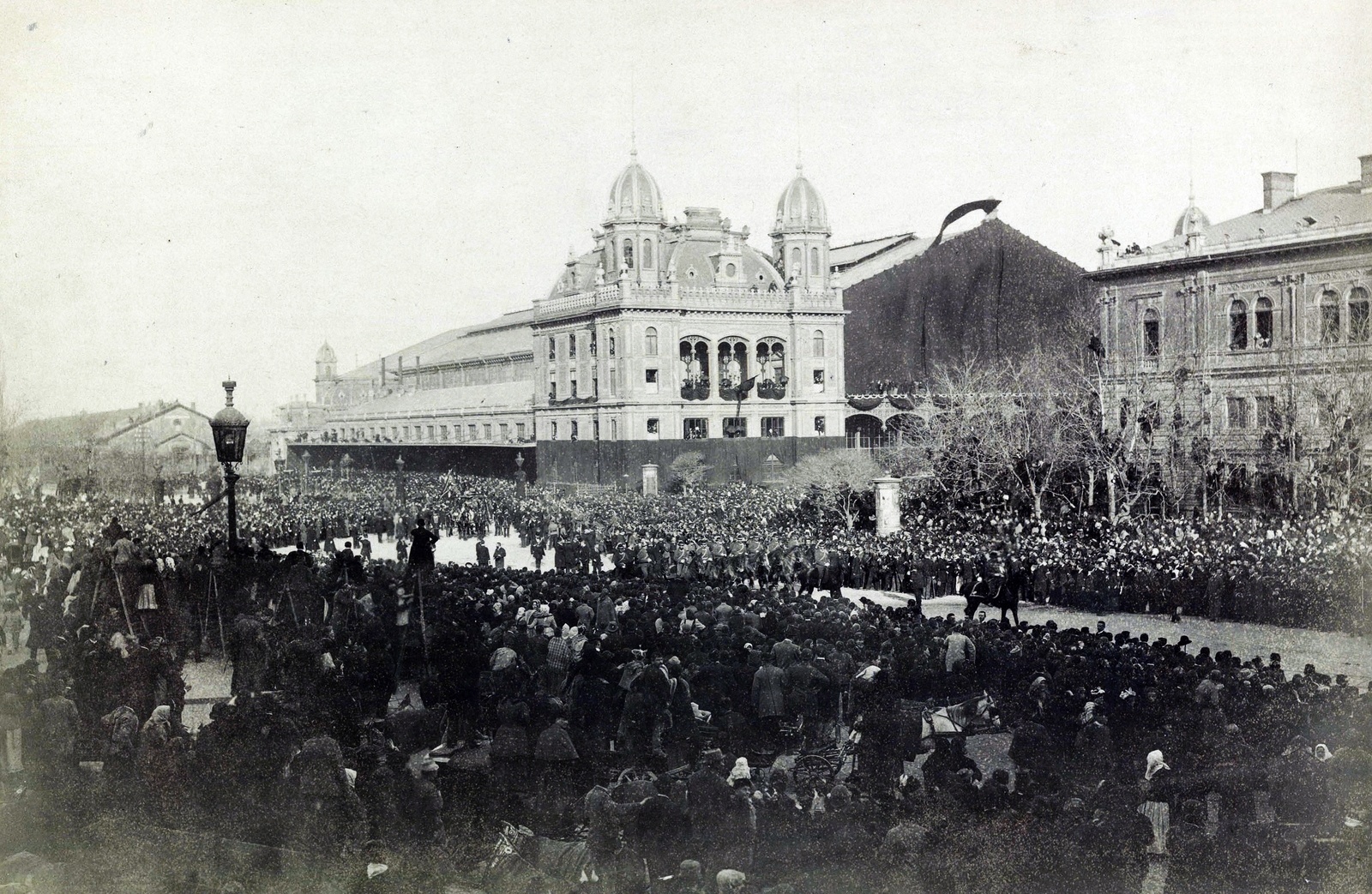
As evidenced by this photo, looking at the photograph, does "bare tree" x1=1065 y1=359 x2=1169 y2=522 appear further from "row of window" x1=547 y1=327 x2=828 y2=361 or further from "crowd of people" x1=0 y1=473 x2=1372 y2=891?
"row of window" x1=547 y1=327 x2=828 y2=361

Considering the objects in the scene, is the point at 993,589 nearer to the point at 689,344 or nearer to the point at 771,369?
the point at 771,369

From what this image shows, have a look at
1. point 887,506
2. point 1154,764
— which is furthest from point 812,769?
point 887,506

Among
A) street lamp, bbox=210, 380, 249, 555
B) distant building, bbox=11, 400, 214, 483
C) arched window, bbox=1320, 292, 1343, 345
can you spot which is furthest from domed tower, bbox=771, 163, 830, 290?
street lamp, bbox=210, 380, 249, 555

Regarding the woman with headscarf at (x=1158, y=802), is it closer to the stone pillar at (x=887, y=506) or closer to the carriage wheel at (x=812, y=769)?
the carriage wheel at (x=812, y=769)

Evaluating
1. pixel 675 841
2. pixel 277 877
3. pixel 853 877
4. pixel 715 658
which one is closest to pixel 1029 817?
pixel 853 877

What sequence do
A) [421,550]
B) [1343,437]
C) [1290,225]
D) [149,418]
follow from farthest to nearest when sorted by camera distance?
[1290,225]
[1343,437]
[421,550]
[149,418]

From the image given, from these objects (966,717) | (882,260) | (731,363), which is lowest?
(966,717)
